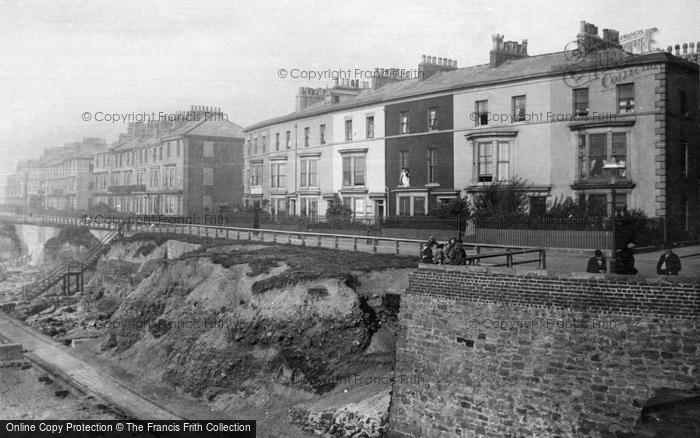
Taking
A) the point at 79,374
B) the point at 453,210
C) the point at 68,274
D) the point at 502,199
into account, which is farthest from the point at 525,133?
the point at 68,274

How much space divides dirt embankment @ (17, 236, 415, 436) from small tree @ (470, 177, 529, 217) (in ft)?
20.4

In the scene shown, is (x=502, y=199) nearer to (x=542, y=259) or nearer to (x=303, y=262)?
(x=303, y=262)

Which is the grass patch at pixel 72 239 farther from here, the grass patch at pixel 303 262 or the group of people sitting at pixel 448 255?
the group of people sitting at pixel 448 255

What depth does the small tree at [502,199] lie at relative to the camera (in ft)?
88.6

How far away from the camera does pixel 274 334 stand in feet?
63.5

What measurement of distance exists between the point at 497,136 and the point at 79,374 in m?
21.7

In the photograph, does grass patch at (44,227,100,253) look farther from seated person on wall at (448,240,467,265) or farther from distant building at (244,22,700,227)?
seated person on wall at (448,240,467,265)

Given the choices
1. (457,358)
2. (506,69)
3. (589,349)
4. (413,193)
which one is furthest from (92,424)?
(506,69)

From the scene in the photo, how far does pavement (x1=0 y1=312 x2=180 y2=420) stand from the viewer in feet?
60.9

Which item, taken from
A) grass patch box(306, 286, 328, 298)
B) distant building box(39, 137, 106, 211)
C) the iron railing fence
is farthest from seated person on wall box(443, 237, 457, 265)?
distant building box(39, 137, 106, 211)

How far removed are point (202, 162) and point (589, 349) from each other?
4797cm

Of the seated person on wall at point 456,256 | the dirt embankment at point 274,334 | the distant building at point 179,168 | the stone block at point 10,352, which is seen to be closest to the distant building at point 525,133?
the dirt embankment at point 274,334

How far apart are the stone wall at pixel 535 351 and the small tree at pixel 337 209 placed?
20.5m

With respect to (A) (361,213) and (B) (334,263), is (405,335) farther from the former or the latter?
(A) (361,213)
